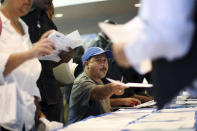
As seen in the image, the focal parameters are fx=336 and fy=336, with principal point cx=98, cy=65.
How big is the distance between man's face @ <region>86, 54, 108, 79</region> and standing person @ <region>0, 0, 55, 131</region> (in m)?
1.13

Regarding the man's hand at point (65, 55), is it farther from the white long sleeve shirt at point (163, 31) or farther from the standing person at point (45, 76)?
the white long sleeve shirt at point (163, 31)

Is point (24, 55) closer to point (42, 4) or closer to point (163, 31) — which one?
point (163, 31)

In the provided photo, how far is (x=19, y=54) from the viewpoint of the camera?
103 cm

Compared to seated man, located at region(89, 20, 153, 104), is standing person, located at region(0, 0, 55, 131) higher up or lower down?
higher up

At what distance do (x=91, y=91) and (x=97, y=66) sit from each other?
0.27 meters

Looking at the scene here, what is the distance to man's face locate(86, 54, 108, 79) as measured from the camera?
7.63 ft

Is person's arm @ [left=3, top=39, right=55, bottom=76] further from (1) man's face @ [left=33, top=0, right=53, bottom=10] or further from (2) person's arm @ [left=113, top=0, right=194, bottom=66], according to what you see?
(1) man's face @ [left=33, top=0, right=53, bottom=10]

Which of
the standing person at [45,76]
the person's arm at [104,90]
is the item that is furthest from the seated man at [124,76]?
the standing person at [45,76]

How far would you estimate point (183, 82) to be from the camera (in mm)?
702

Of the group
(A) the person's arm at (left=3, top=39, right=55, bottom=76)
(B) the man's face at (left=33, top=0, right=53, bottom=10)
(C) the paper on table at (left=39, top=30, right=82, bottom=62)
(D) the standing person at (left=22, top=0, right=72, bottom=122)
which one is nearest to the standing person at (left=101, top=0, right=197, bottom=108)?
(A) the person's arm at (left=3, top=39, right=55, bottom=76)

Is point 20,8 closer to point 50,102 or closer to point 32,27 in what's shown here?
point 32,27

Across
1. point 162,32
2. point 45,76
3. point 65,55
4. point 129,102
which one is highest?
point 162,32

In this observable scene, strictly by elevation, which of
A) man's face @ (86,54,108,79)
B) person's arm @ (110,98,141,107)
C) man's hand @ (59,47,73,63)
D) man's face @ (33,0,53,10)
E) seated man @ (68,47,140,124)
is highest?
man's face @ (33,0,53,10)

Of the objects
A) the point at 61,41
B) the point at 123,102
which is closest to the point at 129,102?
the point at 123,102
